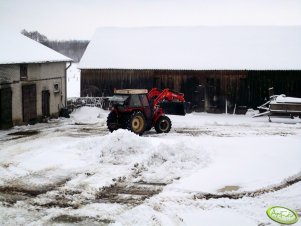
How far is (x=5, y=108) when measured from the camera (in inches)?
757

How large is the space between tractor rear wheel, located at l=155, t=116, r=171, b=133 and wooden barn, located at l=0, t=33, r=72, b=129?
24.7ft

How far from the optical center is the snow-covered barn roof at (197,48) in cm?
2661

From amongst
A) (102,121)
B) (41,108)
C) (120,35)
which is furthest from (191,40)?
(41,108)

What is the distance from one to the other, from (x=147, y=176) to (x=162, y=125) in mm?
7362

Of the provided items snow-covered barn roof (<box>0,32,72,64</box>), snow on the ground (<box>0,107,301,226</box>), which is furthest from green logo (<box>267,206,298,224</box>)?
snow-covered barn roof (<box>0,32,72,64</box>)

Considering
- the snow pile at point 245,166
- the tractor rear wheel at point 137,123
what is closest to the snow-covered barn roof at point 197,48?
the tractor rear wheel at point 137,123

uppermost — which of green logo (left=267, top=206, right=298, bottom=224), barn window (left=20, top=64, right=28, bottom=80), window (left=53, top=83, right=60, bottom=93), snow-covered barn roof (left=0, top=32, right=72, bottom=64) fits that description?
snow-covered barn roof (left=0, top=32, right=72, bottom=64)

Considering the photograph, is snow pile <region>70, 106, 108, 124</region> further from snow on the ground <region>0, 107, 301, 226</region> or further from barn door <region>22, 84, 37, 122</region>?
snow on the ground <region>0, 107, 301, 226</region>

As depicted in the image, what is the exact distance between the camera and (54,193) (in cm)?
940

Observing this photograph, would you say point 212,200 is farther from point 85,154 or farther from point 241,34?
point 241,34

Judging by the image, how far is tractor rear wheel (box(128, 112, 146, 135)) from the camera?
1672 cm

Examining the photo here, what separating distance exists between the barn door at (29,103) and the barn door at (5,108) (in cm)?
124

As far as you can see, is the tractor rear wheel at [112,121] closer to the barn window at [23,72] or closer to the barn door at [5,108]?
the barn door at [5,108]

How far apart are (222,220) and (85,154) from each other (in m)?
6.47
